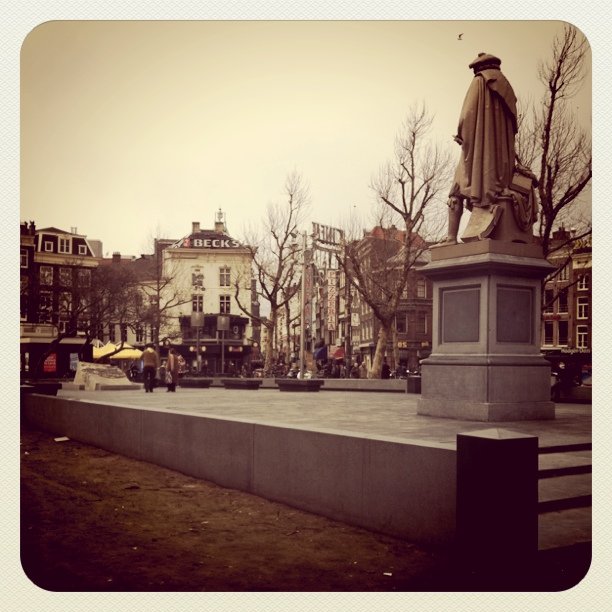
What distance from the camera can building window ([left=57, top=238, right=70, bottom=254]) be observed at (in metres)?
7.26

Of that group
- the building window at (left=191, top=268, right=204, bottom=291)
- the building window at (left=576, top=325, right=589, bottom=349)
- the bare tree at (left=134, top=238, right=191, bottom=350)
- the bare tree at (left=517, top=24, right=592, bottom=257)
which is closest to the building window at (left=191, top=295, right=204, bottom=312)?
the building window at (left=191, top=268, right=204, bottom=291)

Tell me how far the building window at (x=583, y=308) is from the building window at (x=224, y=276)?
2419 centimetres

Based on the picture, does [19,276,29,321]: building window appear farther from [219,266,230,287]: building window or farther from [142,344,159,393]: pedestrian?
[219,266,230,287]: building window

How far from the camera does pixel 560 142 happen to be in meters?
8.51

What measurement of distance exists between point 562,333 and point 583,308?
191 cm

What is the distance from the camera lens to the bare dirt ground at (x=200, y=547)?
478 centimetres

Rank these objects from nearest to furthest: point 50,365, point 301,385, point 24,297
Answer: point 24,297 → point 50,365 → point 301,385

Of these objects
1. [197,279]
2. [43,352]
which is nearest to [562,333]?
[43,352]

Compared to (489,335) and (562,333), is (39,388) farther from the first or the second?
(562,333)

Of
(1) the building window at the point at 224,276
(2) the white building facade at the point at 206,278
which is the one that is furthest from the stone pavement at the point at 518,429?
(1) the building window at the point at 224,276

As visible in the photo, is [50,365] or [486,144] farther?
[50,365]

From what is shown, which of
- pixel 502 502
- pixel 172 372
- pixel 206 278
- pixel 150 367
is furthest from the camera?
Result: pixel 206 278

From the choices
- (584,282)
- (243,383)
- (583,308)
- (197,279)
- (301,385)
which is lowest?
(243,383)

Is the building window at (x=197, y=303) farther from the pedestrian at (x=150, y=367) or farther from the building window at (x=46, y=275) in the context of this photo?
the building window at (x=46, y=275)
